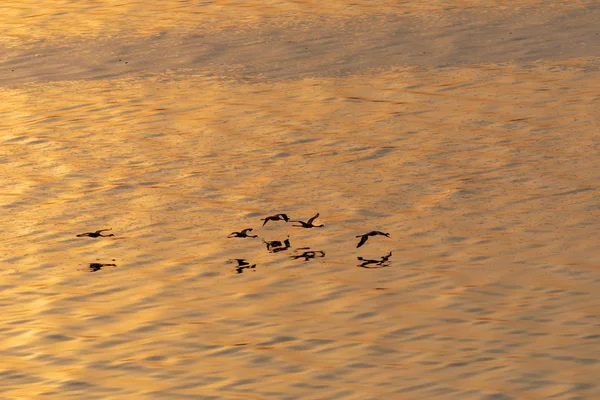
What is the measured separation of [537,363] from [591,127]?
22.2 feet

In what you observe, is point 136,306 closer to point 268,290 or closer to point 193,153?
point 268,290

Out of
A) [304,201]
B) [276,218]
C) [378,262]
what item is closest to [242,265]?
[276,218]

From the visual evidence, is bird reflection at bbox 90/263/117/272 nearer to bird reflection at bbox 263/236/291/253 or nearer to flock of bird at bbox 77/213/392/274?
flock of bird at bbox 77/213/392/274

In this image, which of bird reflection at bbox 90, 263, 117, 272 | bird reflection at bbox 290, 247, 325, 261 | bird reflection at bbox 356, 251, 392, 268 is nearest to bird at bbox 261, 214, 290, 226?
bird reflection at bbox 290, 247, 325, 261

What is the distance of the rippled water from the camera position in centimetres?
945

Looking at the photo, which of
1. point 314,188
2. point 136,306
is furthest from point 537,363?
point 314,188

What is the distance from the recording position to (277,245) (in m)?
12.1

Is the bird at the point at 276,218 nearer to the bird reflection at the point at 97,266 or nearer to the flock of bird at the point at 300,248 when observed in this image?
the flock of bird at the point at 300,248

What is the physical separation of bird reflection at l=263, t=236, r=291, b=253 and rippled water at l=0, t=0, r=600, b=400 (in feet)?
0.16

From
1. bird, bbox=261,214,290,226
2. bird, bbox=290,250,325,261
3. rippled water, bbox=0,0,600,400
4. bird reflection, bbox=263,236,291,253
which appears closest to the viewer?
rippled water, bbox=0,0,600,400

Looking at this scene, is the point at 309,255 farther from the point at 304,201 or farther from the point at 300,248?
the point at 304,201

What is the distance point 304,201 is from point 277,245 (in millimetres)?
1307

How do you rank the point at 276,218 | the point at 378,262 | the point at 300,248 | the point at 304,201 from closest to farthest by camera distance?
the point at 378,262 → the point at 300,248 → the point at 276,218 → the point at 304,201

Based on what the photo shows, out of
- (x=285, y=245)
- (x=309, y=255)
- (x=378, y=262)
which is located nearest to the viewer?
(x=378, y=262)
